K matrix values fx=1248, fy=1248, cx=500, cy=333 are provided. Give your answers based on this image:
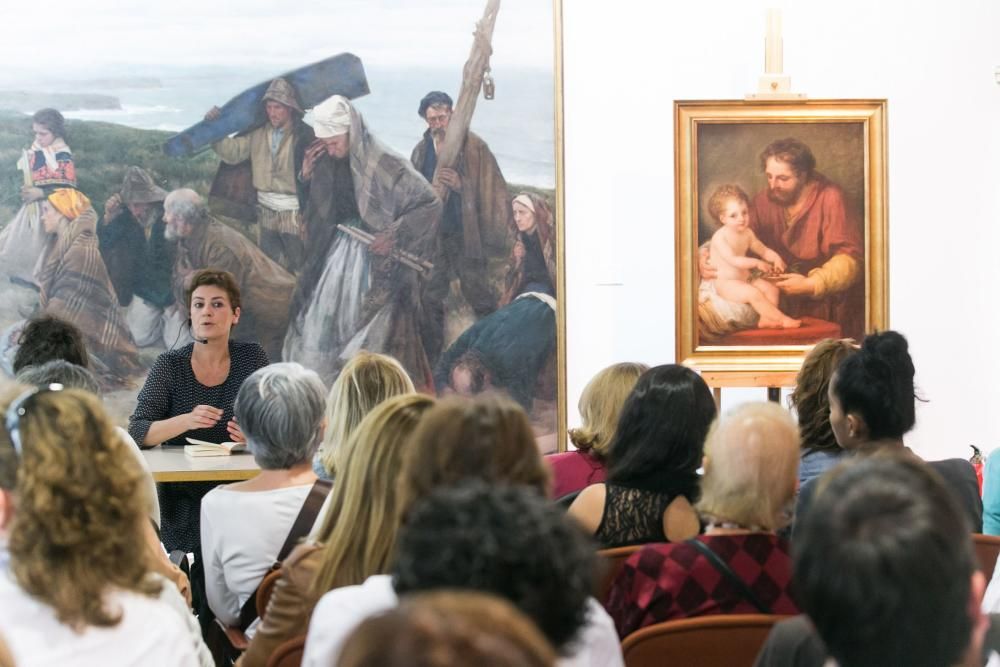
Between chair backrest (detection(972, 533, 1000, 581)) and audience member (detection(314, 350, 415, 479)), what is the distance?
1840 mm

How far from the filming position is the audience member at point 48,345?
497 centimetres

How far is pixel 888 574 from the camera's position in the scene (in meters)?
1.66

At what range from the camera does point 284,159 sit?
786 cm

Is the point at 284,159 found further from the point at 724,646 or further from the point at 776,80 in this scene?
the point at 724,646

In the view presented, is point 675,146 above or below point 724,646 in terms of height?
above

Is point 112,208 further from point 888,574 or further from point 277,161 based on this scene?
point 888,574

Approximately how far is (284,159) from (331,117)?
0.40 metres

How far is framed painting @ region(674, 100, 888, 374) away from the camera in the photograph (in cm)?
730

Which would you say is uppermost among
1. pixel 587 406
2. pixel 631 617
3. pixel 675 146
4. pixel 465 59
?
pixel 465 59

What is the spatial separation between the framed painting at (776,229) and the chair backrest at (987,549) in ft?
12.1

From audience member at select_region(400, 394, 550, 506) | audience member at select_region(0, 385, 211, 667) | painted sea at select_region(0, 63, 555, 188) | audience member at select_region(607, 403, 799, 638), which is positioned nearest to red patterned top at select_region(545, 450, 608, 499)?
audience member at select_region(607, 403, 799, 638)

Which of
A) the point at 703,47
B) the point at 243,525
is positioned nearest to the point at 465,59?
the point at 703,47

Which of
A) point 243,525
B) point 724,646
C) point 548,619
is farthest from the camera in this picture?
point 243,525

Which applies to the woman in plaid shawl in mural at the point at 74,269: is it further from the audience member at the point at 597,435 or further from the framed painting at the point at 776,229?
the audience member at the point at 597,435
